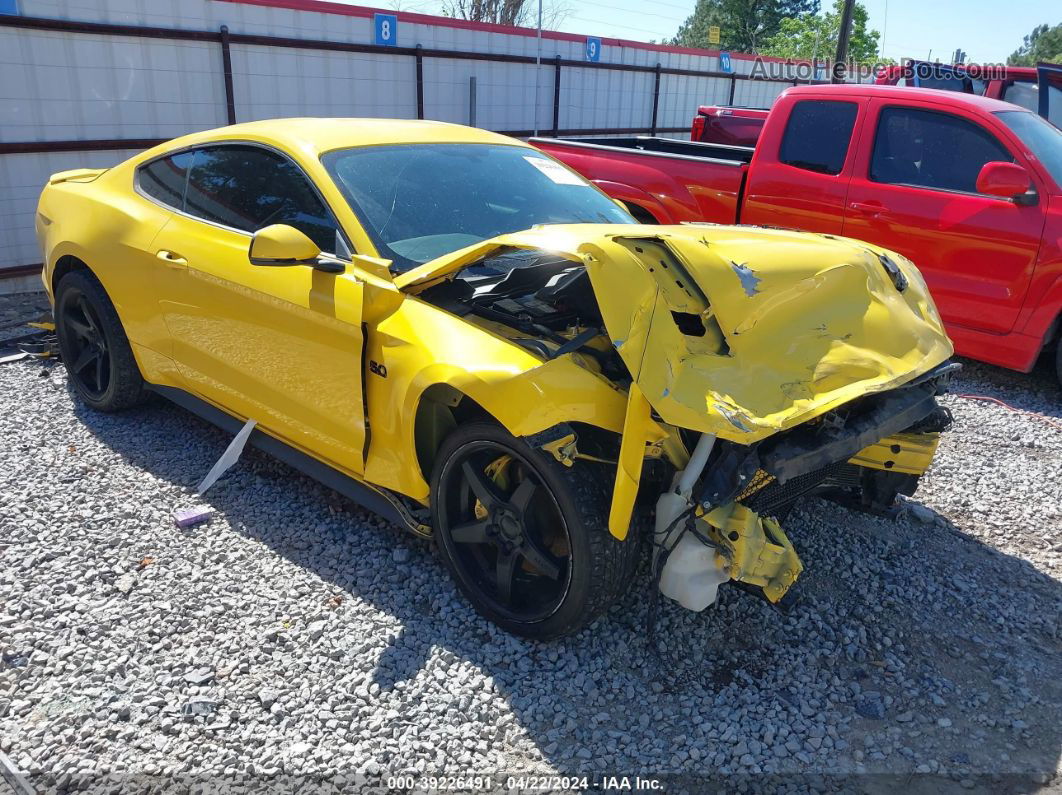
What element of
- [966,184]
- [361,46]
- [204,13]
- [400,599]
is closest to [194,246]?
[400,599]

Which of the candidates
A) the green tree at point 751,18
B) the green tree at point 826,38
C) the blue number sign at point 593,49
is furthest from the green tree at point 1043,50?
the blue number sign at point 593,49

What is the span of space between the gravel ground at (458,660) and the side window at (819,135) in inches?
123

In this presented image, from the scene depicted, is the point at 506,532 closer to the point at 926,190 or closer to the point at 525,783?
the point at 525,783

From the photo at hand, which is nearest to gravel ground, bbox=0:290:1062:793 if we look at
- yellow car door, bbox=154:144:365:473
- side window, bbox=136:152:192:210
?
yellow car door, bbox=154:144:365:473

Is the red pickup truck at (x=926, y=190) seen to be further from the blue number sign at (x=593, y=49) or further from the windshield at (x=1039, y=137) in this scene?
the blue number sign at (x=593, y=49)

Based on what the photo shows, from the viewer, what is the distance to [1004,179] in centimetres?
518

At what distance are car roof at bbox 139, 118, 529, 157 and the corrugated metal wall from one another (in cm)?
465

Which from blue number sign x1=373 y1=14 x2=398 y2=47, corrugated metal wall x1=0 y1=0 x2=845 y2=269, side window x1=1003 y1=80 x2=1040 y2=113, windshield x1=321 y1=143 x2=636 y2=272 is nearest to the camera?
windshield x1=321 y1=143 x2=636 y2=272

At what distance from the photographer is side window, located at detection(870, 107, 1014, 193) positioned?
5566mm

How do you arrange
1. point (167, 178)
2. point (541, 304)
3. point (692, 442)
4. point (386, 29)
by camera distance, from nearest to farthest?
point (692, 442) < point (541, 304) < point (167, 178) < point (386, 29)

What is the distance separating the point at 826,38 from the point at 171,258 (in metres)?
35.9

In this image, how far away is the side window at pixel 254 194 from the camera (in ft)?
11.4

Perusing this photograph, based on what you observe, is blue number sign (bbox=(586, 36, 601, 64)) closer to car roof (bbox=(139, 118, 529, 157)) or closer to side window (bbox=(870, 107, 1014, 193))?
side window (bbox=(870, 107, 1014, 193))

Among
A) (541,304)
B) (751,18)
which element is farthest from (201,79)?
(751,18)
